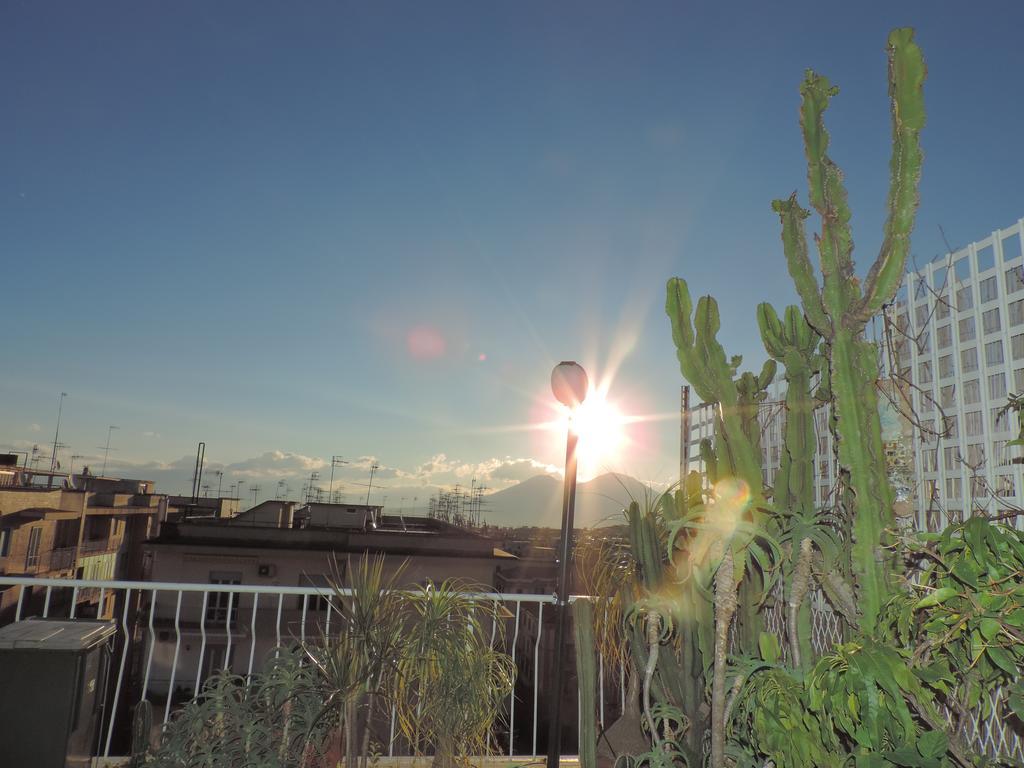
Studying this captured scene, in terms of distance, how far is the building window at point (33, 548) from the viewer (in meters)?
19.8

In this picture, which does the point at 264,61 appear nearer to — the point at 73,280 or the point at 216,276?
the point at 216,276

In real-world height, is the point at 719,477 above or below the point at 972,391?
below

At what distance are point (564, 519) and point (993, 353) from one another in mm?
2117

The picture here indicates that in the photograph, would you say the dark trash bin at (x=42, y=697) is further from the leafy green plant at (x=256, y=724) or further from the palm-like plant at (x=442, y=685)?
the palm-like plant at (x=442, y=685)

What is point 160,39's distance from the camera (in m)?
5.55

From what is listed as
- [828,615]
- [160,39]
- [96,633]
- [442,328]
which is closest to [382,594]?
[96,633]

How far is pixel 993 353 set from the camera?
2.71m

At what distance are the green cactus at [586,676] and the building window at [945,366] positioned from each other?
6.84 feet

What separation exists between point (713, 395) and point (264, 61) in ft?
17.4

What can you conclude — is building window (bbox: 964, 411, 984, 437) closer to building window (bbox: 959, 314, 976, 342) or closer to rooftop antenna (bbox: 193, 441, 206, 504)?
building window (bbox: 959, 314, 976, 342)

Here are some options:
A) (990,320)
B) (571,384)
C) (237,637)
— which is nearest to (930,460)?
(990,320)

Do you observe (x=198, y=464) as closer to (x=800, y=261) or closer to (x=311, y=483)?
(x=311, y=483)

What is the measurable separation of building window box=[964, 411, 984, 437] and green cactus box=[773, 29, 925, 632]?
446mm

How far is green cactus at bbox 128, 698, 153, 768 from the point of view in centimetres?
232
